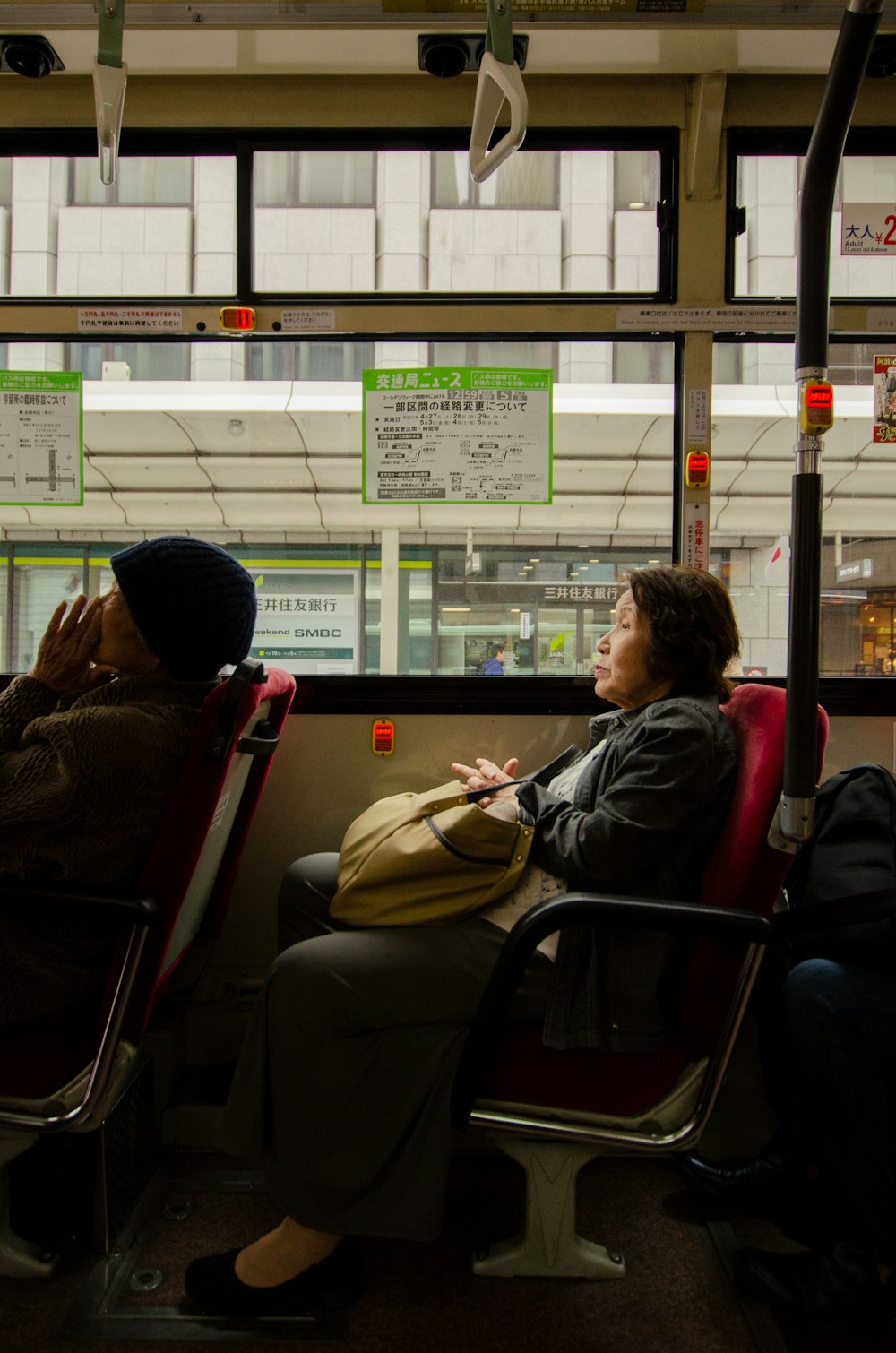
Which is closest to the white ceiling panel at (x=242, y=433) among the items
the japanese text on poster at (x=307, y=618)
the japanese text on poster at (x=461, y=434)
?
the japanese text on poster at (x=461, y=434)

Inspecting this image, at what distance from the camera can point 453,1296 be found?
1.54 metres

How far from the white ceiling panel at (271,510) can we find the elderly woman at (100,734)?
73 centimetres

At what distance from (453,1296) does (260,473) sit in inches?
77.8

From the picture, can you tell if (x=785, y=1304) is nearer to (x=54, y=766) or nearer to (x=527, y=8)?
(x=54, y=766)

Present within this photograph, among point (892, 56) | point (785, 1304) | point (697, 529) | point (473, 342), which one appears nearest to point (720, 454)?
point (697, 529)

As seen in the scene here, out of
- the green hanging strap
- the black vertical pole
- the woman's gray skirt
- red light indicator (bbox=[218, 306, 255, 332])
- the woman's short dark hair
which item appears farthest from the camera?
red light indicator (bbox=[218, 306, 255, 332])

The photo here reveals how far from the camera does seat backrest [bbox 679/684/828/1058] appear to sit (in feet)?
4.20

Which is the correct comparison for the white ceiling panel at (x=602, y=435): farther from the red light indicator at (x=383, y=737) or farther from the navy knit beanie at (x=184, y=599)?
the navy knit beanie at (x=184, y=599)

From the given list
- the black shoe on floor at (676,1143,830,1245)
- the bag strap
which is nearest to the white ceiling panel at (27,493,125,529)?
the bag strap

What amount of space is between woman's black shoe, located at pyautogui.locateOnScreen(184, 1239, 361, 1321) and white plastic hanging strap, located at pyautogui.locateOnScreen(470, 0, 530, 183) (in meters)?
2.05

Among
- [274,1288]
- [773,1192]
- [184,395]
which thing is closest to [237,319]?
[184,395]

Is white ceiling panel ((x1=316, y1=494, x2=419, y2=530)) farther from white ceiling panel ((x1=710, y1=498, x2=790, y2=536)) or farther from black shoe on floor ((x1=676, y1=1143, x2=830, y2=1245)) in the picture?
black shoe on floor ((x1=676, y1=1143, x2=830, y2=1245))

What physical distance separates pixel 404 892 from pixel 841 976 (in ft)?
2.60

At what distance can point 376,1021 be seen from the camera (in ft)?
4.61
